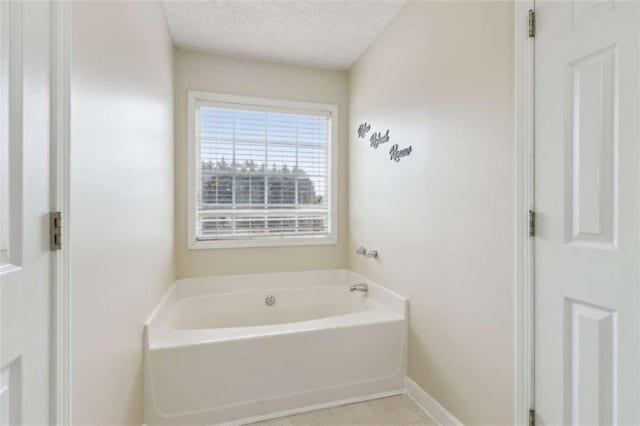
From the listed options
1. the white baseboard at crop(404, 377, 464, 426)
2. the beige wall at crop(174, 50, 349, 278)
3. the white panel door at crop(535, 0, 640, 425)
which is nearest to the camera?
the white panel door at crop(535, 0, 640, 425)

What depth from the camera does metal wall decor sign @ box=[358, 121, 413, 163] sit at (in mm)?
2199

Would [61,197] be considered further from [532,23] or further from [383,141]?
[383,141]

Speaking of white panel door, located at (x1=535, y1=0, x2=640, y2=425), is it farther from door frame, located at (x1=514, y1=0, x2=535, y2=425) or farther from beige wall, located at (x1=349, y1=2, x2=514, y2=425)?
beige wall, located at (x1=349, y1=2, x2=514, y2=425)

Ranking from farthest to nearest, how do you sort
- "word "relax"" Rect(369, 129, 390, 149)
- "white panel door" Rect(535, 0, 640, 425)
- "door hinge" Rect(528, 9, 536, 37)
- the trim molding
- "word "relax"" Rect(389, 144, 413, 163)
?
"word "relax"" Rect(369, 129, 390, 149) < "word "relax"" Rect(389, 144, 413, 163) < "door hinge" Rect(528, 9, 536, 37) < "white panel door" Rect(535, 0, 640, 425) < the trim molding

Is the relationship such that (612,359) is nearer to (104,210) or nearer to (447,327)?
(447,327)

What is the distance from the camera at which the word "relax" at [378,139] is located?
2425mm

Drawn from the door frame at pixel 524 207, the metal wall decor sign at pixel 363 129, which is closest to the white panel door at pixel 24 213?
the door frame at pixel 524 207

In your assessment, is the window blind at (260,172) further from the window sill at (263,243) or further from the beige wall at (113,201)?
the beige wall at (113,201)

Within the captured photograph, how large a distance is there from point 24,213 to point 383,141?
7.11ft

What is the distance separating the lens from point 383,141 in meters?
2.47

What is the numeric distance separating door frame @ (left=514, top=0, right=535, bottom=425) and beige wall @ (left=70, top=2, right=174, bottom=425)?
1599 mm

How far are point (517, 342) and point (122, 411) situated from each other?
1.72 meters

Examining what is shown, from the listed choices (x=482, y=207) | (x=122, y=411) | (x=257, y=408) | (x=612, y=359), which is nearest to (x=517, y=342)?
(x=612, y=359)

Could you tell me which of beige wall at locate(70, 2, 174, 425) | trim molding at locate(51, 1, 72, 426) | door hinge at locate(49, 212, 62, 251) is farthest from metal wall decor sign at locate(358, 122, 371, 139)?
door hinge at locate(49, 212, 62, 251)
